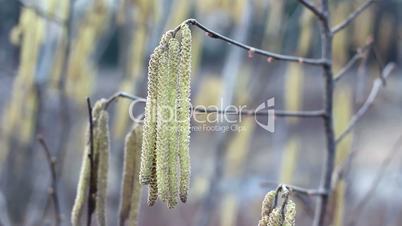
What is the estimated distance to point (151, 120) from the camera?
709mm

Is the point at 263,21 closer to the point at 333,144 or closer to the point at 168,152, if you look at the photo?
the point at 333,144

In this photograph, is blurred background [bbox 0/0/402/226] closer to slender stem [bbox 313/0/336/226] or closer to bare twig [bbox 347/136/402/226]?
bare twig [bbox 347/136/402/226]

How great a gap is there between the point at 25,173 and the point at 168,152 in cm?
147

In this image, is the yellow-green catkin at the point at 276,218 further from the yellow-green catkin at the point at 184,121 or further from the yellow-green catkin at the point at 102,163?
the yellow-green catkin at the point at 102,163

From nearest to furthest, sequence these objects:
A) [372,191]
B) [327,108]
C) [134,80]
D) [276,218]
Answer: [276,218], [327,108], [372,191], [134,80]

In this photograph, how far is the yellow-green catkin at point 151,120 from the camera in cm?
71

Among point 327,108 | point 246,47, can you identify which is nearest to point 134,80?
point 327,108

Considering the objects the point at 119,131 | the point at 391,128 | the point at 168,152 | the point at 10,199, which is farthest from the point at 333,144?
the point at 391,128

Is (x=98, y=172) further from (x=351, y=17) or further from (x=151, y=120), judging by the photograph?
(x=351, y=17)

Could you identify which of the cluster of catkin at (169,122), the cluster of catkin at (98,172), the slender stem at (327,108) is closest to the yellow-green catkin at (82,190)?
the cluster of catkin at (98,172)

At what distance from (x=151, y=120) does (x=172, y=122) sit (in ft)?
0.08

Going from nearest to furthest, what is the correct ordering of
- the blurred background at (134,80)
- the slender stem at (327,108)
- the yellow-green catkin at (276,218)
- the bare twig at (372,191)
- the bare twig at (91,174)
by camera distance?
1. the yellow-green catkin at (276,218)
2. the bare twig at (91,174)
3. the slender stem at (327,108)
4. the bare twig at (372,191)
5. the blurred background at (134,80)

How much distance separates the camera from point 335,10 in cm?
207

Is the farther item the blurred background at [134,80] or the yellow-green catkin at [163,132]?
the blurred background at [134,80]
